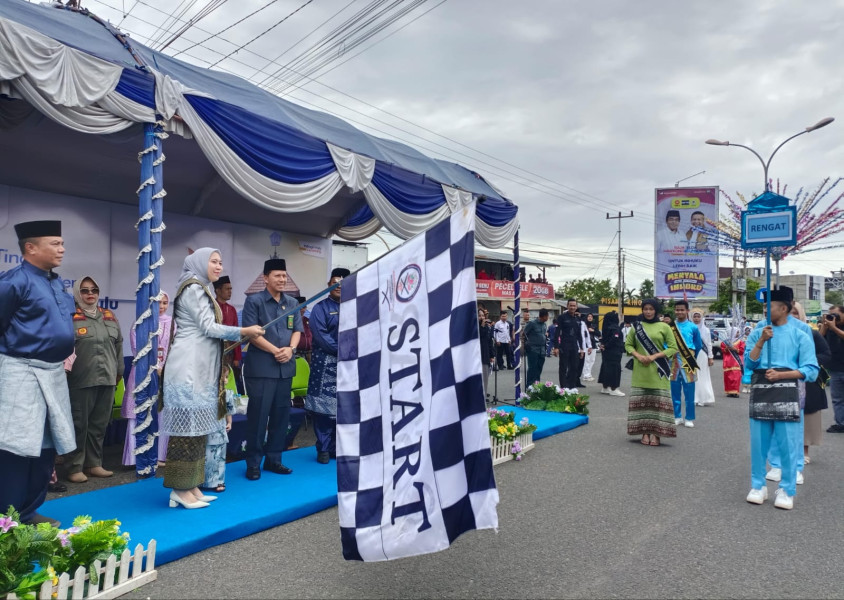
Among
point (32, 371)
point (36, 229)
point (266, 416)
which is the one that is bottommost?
point (266, 416)

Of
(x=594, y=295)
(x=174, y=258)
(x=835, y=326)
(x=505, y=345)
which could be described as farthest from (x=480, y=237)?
(x=594, y=295)

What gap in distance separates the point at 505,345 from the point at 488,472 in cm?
1503

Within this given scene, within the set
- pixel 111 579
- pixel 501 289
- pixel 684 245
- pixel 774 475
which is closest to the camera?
pixel 111 579

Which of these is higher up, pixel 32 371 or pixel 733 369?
pixel 32 371

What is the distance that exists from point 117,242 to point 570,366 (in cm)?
827

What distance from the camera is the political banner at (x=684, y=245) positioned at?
35.3 m

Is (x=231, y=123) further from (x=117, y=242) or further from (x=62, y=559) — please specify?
(x=62, y=559)

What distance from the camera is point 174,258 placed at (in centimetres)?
798

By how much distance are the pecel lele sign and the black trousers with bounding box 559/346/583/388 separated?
6.28 meters

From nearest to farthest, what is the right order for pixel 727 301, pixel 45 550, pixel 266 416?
1. pixel 45 550
2. pixel 266 416
3. pixel 727 301

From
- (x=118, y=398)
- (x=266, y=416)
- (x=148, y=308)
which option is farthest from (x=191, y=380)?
(x=118, y=398)

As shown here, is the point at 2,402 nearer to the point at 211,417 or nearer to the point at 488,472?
the point at 211,417

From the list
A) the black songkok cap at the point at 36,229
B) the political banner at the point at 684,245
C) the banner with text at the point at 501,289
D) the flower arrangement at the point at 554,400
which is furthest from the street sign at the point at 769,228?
the political banner at the point at 684,245

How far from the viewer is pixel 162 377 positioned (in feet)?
13.2
